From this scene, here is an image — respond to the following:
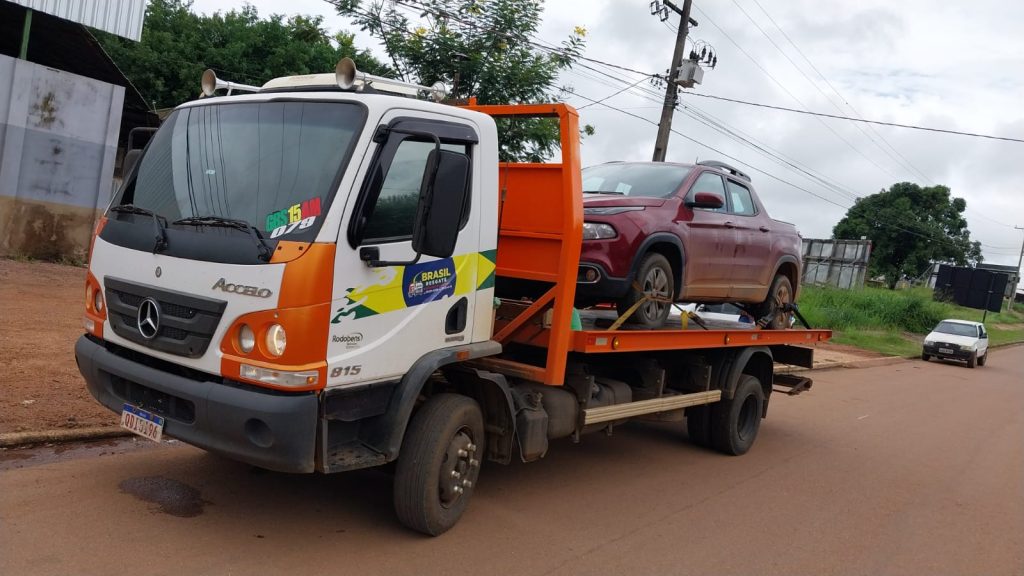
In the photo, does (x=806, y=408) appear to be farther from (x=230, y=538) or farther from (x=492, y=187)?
(x=230, y=538)

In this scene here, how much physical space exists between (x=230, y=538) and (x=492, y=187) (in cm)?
253

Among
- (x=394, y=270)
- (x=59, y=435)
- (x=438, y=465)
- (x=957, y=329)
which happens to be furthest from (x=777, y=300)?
(x=957, y=329)

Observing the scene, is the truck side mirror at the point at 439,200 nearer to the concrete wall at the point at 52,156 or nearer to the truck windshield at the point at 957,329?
the concrete wall at the point at 52,156

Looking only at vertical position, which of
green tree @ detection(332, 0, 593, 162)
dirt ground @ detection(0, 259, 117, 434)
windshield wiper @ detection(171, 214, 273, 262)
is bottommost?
dirt ground @ detection(0, 259, 117, 434)

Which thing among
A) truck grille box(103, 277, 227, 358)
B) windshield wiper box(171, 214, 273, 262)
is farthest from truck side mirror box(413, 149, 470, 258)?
truck grille box(103, 277, 227, 358)

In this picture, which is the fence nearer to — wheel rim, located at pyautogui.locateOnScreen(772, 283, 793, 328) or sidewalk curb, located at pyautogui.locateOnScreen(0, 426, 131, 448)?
wheel rim, located at pyautogui.locateOnScreen(772, 283, 793, 328)

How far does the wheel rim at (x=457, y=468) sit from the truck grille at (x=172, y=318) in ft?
5.00

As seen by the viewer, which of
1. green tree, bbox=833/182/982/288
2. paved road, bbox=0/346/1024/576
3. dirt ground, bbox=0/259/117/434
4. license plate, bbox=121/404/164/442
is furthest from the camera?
green tree, bbox=833/182/982/288

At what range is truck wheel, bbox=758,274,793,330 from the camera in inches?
324

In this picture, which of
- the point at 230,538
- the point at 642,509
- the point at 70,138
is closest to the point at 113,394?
the point at 230,538

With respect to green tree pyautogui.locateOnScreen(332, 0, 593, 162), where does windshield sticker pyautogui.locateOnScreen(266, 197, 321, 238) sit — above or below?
below

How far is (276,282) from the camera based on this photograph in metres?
3.62

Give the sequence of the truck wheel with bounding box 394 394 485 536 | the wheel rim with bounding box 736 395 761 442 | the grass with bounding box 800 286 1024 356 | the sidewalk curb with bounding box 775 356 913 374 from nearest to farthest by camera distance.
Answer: the truck wheel with bounding box 394 394 485 536
the wheel rim with bounding box 736 395 761 442
the sidewalk curb with bounding box 775 356 913 374
the grass with bounding box 800 286 1024 356

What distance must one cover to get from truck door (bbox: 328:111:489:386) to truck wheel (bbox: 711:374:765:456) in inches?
160
